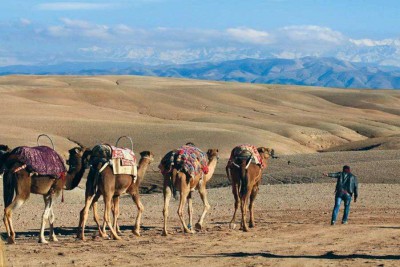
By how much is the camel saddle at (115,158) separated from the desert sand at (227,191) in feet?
5.01

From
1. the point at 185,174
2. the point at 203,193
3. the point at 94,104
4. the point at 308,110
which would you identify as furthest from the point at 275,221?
the point at 308,110

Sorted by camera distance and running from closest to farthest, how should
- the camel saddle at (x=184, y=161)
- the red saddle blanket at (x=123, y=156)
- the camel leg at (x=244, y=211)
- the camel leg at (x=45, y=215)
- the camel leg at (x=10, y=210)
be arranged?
the camel leg at (x=10, y=210) → the camel leg at (x=45, y=215) → the red saddle blanket at (x=123, y=156) → the camel saddle at (x=184, y=161) → the camel leg at (x=244, y=211)

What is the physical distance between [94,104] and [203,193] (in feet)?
222

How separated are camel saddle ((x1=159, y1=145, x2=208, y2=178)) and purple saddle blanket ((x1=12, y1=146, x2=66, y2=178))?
2.32 m

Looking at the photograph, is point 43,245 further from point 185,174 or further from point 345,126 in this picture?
point 345,126

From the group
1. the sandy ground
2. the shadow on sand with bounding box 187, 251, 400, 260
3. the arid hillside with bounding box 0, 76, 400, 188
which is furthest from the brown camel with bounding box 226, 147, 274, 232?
the arid hillside with bounding box 0, 76, 400, 188

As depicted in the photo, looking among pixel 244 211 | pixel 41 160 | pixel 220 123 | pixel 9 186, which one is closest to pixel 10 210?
pixel 9 186

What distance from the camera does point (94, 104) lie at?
86188 mm

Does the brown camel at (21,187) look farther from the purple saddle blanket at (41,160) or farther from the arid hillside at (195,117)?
the arid hillside at (195,117)

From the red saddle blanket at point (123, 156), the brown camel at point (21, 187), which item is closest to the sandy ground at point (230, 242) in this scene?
the brown camel at point (21, 187)

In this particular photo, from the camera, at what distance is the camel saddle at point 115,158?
16.7m

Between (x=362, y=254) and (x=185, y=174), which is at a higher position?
(x=185, y=174)

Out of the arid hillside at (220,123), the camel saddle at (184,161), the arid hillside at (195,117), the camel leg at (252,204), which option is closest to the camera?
the camel saddle at (184,161)

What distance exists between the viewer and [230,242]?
16.5 m
